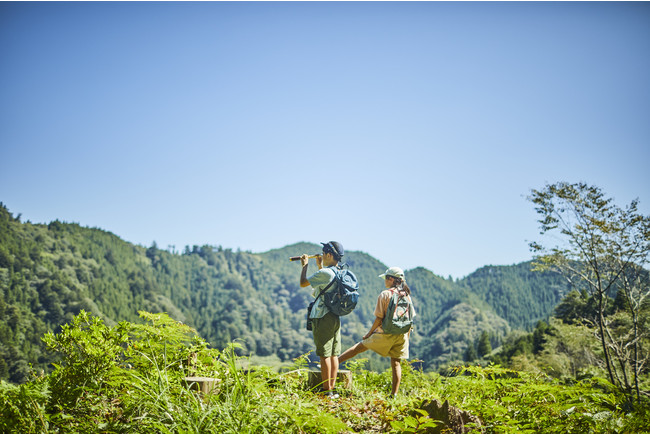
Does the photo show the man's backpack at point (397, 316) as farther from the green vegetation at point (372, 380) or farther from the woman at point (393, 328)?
the green vegetation at point (372, 380)

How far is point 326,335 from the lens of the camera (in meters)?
4.88

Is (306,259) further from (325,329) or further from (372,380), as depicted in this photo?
(372,380)

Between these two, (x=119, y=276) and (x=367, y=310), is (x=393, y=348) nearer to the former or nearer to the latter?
(x=119, y=276)

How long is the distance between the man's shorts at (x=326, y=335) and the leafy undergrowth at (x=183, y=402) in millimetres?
884

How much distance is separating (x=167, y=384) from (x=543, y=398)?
10.2 ft

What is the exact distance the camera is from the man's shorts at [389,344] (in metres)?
5.49

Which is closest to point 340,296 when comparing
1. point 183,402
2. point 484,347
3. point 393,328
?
point 393,328

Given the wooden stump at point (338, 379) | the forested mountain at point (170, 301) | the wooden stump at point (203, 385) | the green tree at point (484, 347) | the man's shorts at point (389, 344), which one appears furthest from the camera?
the forested mountain at point (170, 301)

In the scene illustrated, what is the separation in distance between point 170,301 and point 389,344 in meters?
153

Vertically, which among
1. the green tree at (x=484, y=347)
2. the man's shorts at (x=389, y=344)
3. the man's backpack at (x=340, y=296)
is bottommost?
the green tree at (x=484, y=347)

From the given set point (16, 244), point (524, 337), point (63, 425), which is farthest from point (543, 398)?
point (16, 244)

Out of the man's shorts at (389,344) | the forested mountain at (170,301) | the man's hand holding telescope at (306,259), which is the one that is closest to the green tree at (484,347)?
the forested mountain at (170,301)

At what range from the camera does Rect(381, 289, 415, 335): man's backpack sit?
532cm

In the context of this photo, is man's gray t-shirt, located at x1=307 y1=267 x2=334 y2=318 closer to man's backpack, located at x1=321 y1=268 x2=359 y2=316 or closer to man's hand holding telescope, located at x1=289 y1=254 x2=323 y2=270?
man's backpack, located at x1=321 y1=268 x2=359 y2=316
